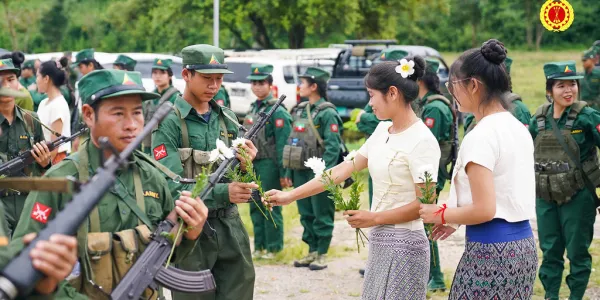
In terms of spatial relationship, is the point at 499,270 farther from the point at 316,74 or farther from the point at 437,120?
the point at 316,74

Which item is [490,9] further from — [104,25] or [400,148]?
[400,148]

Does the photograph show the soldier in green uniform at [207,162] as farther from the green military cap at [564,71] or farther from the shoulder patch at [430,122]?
the green military cap at [564,71]

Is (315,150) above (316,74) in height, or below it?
Answer: below

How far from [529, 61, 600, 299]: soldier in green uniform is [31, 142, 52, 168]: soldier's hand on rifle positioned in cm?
408

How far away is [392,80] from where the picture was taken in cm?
488

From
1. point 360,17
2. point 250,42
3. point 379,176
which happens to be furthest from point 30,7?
point 379,176

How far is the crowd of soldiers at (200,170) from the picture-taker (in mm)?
3422

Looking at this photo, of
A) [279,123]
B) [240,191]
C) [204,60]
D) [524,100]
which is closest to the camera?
[240,191]

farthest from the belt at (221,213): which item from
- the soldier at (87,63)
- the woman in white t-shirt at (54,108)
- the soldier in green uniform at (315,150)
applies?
the soldier at (87,63)

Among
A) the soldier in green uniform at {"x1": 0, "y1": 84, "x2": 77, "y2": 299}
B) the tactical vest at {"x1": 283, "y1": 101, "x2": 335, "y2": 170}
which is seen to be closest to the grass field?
the tactical vest at {"x1": 283, "y1": 101, "x2": 335, "y2": 170}

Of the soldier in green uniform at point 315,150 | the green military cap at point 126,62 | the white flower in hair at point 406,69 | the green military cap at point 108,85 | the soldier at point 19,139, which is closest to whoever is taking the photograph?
the green military cap at point 108,85

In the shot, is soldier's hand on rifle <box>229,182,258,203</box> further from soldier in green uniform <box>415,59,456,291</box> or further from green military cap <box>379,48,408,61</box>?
green military cap <box>379,48,408,61</box>

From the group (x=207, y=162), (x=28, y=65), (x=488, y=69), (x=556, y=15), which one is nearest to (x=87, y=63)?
(x=28, y=65)

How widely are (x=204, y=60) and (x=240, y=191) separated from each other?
0.93 meters
